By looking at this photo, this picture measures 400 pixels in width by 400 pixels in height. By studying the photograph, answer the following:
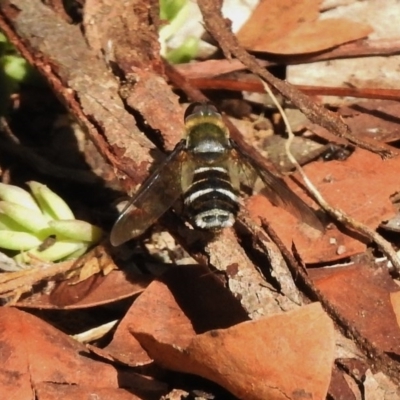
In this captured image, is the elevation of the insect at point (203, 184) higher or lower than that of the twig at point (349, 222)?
higher

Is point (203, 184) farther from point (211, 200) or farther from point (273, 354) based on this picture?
point (273, 354)

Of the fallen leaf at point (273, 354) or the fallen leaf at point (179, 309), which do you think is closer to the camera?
the fallen leaf at point (273, 354)

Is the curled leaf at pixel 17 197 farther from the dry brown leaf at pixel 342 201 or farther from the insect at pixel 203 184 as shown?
the dry brown leaf at pixel 342 201

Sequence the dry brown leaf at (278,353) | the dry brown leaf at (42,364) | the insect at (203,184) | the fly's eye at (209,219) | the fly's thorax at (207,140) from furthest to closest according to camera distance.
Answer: the fly's thorax at (207,140), the insect at (203,184), the fly's eye at (209,219), the dry brown leaf at (42,364), the dry brown leaf at (278,353)

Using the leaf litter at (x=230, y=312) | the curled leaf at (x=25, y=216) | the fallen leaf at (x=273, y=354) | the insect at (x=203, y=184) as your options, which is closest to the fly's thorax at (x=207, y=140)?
the insect at (x=203, y=184)

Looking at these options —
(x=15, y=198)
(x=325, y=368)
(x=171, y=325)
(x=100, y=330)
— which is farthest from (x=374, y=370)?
(x=15, y=198)

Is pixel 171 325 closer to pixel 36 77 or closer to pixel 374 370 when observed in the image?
pixel 374 370

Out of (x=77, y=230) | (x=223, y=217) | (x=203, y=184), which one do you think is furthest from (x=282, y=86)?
(x=77, y=230)
